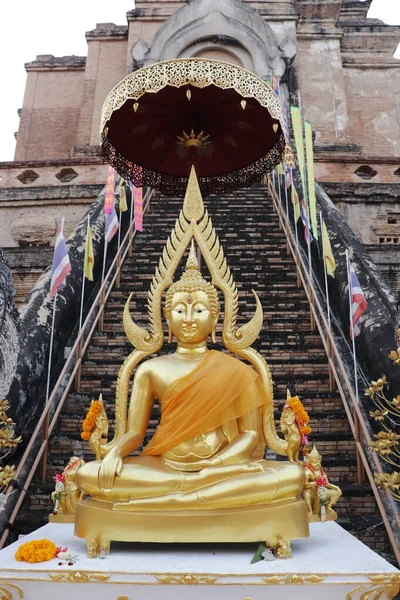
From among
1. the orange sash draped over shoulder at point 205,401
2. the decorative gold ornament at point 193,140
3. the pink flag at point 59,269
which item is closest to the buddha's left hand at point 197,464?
the orange sash draped over shoulder at point 205,401

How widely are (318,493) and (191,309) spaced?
1.50 m

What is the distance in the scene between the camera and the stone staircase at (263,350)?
4.54 metres

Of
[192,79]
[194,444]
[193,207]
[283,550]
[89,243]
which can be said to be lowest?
[283,550]

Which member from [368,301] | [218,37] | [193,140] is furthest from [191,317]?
[218,37]

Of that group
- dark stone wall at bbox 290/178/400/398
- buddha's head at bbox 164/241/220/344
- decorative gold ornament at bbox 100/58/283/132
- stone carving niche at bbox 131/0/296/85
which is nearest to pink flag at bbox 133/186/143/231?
dark stone wall at bbox 290/178/400/398

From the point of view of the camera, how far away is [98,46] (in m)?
19.1

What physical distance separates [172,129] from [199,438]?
3.25m

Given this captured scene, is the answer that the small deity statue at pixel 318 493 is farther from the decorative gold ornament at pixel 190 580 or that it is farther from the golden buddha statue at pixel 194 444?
the decorative gold ornament at pixel 190 580

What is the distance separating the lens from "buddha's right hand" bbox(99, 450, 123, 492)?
3.17 meters

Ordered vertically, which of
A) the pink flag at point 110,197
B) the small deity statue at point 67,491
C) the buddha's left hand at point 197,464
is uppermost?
the pink flag at point 110,197

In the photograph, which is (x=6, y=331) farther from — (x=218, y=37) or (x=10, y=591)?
(x=218, y=37)

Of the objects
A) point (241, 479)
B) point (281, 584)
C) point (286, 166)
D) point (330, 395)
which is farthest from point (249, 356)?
point (286, 166)

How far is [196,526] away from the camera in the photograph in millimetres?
3018

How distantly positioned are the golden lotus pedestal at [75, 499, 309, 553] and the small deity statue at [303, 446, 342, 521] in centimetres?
59
